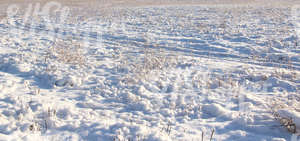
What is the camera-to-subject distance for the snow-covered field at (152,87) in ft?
13.6

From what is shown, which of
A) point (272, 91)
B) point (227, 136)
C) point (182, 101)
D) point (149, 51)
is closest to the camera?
point (227, 136)

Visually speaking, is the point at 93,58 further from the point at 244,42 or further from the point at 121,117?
the point at 244,42

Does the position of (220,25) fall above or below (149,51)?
above

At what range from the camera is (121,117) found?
470 centimetres

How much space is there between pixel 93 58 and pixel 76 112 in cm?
386

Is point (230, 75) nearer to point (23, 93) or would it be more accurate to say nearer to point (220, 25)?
point (23, 93)

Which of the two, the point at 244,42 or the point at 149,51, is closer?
the point at 149,51

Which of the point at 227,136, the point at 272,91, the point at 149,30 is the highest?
the point at 149,30

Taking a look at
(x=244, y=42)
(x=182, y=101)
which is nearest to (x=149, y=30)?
(x=244, y=42)

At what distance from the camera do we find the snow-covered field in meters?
4.14

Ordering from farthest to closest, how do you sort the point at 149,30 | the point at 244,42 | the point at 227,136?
the point at 149,30
the point at 244,42
the point at 227,136

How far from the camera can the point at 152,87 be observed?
6016 millimetres

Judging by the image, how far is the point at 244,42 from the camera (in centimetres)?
1015

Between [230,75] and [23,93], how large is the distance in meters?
5.42
